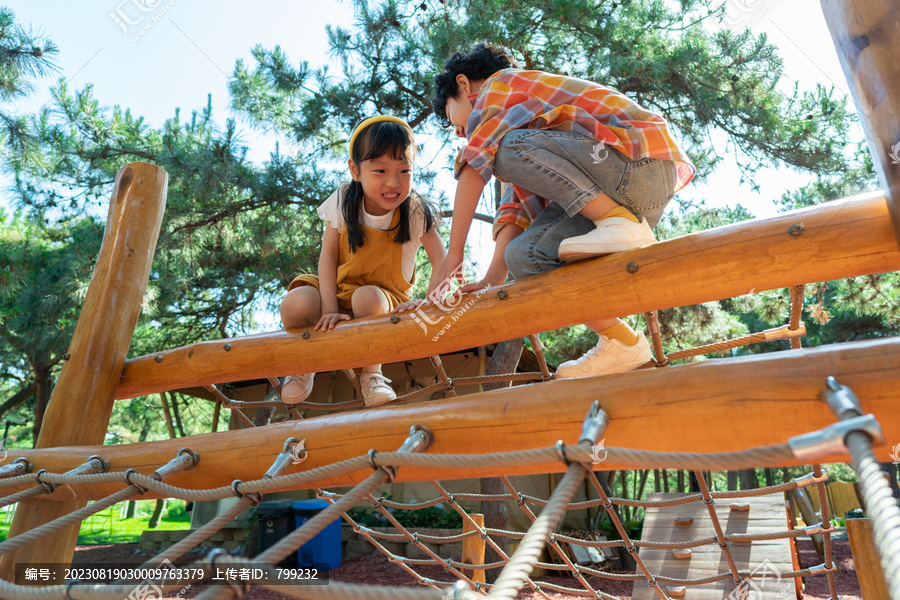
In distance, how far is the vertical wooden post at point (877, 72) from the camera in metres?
0.92

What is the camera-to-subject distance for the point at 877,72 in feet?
3.07

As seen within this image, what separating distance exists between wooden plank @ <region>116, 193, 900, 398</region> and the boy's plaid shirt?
29 cm

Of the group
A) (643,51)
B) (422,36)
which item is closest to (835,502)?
(643,51)

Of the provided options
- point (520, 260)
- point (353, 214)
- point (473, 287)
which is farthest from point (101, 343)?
point (520, 260)

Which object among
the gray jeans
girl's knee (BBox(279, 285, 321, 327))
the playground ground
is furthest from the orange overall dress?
the playground ground

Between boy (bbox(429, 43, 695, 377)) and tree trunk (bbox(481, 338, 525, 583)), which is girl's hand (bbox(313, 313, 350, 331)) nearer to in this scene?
boy (bbox(429, 43, 695, 377))

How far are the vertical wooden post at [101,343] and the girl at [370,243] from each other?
49cm

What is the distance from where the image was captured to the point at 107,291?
1.87 m

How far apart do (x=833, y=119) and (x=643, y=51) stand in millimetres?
1247

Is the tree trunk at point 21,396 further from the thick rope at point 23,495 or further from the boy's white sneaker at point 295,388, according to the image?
the thick rope at point 23,495

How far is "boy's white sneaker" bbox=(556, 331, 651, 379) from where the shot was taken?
1419 millimetres

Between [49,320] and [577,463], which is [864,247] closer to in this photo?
[577,463]

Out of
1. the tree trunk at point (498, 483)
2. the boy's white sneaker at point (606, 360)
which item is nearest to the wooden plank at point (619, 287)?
the boy's white sneaker at point (606, 360)

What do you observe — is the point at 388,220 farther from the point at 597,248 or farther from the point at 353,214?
the point at 597,248
